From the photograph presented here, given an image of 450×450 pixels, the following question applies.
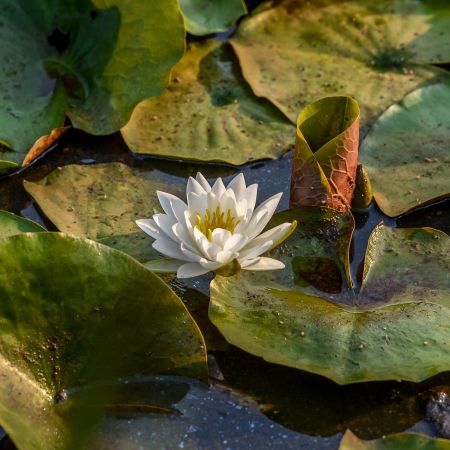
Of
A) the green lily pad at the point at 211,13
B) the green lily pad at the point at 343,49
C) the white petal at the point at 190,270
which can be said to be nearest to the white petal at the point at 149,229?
the white petal at the point at 190,270

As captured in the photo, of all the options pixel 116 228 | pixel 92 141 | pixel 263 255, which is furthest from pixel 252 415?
pixel 92 141

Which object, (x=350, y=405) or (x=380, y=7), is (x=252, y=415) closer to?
(x=350, y=405)

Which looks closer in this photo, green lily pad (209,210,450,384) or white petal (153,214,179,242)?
green lily pad (209,210,450,384)

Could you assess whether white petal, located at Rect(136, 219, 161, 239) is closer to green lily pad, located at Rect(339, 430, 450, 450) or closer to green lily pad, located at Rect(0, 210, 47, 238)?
green lily pad, located at Rect(0, 210, 47, 238)

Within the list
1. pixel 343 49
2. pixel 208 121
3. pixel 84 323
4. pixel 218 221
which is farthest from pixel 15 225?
pixel 343 49

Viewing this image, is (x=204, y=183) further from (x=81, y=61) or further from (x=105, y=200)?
(x=81, y=61)

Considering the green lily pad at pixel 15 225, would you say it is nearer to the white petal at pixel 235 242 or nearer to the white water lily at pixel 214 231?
the white water lily at pixel 214 231

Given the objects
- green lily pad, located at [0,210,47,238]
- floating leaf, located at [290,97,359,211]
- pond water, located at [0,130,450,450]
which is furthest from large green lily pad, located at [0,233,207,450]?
floating leaf, located at [290,97,359,211]
